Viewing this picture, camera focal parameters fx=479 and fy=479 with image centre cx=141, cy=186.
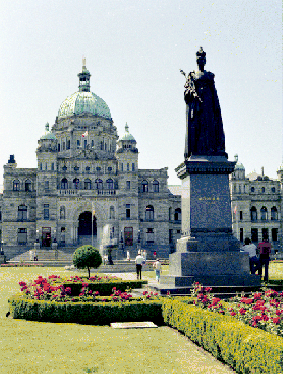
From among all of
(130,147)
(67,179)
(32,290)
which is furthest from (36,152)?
(32,290)

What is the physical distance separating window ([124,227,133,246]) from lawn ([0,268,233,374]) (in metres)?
60.0

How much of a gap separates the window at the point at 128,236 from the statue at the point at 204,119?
184 feet

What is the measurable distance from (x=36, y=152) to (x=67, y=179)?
251 inches

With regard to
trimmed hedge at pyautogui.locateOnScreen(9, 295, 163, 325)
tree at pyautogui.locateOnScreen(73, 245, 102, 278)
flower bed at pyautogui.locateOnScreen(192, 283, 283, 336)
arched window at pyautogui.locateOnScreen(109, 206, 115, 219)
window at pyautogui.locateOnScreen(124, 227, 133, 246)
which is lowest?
trimmed hedge at pyautogui.locateOnScreen(9, 295, 163, 325)

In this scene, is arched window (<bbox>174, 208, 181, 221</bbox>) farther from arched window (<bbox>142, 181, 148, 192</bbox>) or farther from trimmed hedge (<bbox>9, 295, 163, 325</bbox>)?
trimmed hedge (<bbox>9, 295, 163, 325</bbox>)

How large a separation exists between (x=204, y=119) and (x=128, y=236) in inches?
2238

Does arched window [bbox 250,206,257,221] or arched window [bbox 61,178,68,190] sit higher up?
arched window [bbox 61,178,68,190]

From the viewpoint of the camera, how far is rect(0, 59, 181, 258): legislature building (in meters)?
73.1

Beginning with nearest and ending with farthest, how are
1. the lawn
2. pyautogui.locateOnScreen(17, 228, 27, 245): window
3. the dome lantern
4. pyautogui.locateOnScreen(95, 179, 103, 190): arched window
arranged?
1. the lawn
2. pyautogui.locateOnScreen(17, 228, 27, 245): window
3. pyautogui.locateOnScreen(95, 179, 103, 190): arched window
4. the dome lantern

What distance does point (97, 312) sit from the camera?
1409cm

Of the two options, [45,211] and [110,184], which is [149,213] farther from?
[45,211]

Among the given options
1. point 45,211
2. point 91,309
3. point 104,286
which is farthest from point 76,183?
point 91,309

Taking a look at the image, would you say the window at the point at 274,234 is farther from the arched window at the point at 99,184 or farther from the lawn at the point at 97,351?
the lawn at the point at 97,351

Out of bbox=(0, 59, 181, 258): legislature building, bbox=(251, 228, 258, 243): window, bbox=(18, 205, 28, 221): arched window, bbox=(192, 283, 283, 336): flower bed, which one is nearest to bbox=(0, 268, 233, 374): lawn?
bbox=(192, 283, 283, 336): flower bed
